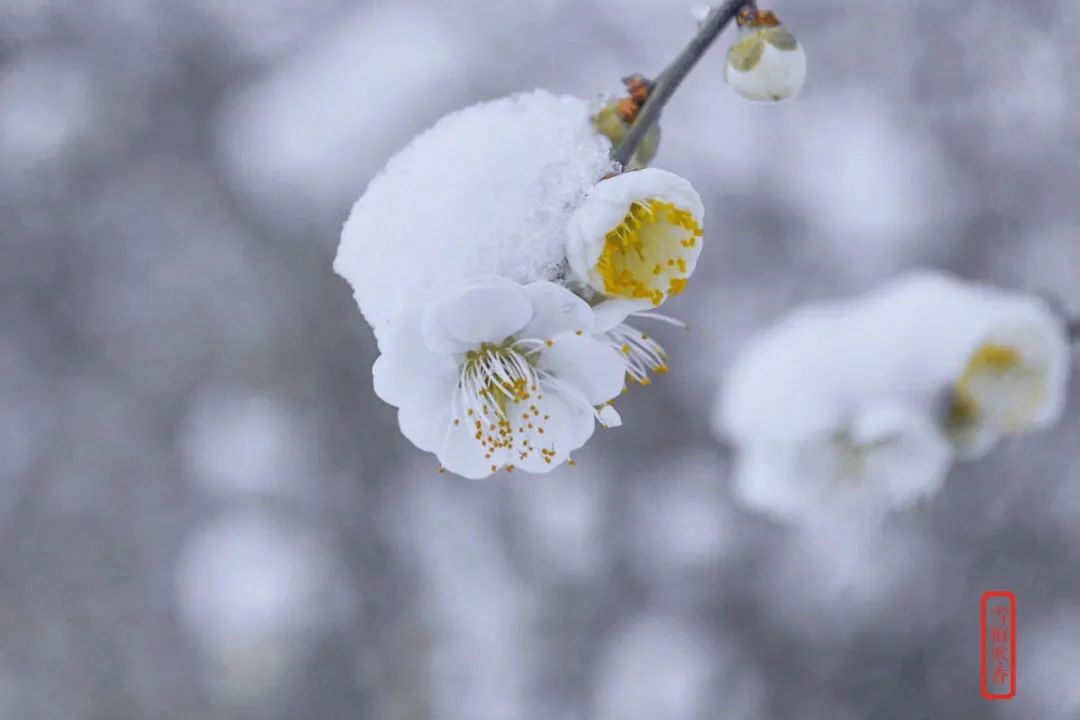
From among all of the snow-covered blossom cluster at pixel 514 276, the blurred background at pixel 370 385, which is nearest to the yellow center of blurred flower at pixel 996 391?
the snow-covered blossom cluster at pixel 514 276

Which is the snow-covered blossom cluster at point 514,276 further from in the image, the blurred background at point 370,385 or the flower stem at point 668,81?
the blurred background at point 370,385

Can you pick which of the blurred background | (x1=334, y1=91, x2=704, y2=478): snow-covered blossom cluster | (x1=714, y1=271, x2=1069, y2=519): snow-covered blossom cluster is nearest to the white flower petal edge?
(x1=714, y1=271, x2=1069, y2=519): snow-covered blossom cluster

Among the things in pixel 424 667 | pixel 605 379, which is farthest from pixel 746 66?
pixel 424 667

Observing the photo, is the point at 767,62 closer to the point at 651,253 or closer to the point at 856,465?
the point at 651,253

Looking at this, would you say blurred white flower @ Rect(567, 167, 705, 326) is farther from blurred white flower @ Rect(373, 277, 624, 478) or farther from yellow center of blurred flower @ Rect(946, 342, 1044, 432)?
yellow center of blurred flower @ Rect(946, 342, 1044, 432)

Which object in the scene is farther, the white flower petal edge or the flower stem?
the white flower petal edge

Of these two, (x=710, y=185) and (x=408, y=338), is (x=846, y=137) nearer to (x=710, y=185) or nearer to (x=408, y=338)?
(x=710, y=185)
